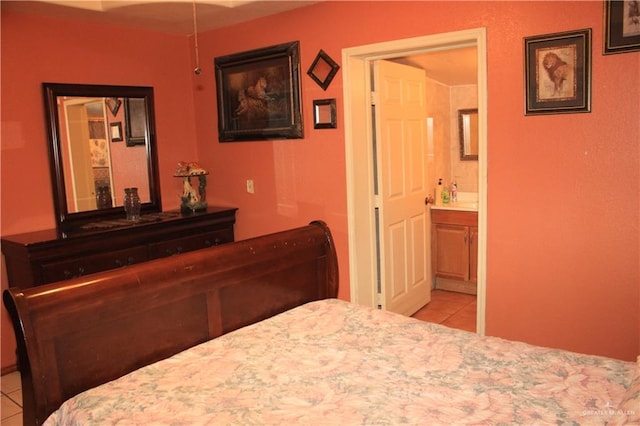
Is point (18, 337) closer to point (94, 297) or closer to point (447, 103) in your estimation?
point (94, 297)

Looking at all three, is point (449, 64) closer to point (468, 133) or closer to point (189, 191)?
point (468, 133)

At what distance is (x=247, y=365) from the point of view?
6.25ft

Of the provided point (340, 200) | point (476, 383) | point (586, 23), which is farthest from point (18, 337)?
point (586, 23)

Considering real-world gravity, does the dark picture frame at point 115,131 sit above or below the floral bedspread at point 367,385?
above

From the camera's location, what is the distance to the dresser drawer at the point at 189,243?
12.2 feet

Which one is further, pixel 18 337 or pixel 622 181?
pixel 622 181

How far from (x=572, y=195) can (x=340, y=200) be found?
1526 mm

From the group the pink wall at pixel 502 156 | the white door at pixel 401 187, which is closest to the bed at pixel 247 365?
the pink wall at pixel 502 156

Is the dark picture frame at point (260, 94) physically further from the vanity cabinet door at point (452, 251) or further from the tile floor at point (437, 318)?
the tile floor at point (437, 318)

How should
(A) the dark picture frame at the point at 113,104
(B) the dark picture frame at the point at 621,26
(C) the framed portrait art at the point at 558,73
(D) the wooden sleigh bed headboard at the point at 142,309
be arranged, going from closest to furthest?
(D) the wooden sleigh bed headboard at the point at 142,309 → (B) the dark picture frame at the point at 621,26 → (C) the framed portrait art at the point at 558,73 → (A) the dark picture frame at the point at 113,104

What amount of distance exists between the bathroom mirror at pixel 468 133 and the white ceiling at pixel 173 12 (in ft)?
2.40

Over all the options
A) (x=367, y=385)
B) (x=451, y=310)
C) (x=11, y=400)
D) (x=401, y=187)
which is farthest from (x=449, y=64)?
(x=11, y=400)

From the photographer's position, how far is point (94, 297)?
1838 millimetres

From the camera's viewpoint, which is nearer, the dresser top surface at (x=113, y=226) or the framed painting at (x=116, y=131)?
the dresser top surface at (x=113, y=226)
